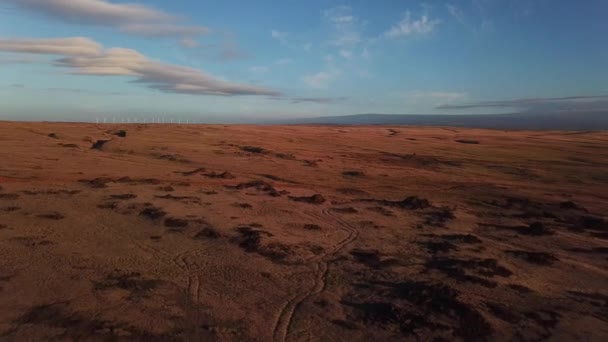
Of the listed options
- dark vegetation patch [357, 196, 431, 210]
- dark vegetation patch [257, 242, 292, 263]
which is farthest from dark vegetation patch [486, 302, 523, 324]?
dark vegetation patch [357, 196, 431, 210]

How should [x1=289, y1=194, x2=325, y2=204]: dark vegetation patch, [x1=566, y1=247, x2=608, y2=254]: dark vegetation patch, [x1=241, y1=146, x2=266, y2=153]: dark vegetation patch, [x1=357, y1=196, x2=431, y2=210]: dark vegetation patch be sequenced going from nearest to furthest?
[x1=566, y1=247, x2=608, y2=254]: dark vegetation patch, [x1=357, y1=196, x2=431, y2=210]: dark vegetation patch, [x1=289, y1=194, x2=325, y2=204]: dark vegetation patch, [x1=241, y1=146, x2=266, y2=153]: dark vegetation patch

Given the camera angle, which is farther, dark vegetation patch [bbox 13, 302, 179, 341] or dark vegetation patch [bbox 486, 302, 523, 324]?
dark vegetation patch [bbox 486, 302, 523, 324]

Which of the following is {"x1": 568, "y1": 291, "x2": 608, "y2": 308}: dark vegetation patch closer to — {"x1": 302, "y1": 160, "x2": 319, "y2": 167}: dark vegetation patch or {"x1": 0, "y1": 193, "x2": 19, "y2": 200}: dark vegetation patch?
{"x1": 0, "y1": 193, "x2": 19, "y2": 200}: dark vegetation patch

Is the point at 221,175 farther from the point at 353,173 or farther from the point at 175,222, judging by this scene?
the point at 175,222

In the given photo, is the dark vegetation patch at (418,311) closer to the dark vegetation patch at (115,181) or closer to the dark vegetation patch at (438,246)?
the dark vegetation patch at (438,246)

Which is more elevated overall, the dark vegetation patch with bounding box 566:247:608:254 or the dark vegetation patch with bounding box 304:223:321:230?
the dark vegetation patch with bounding box 304:223:321:230

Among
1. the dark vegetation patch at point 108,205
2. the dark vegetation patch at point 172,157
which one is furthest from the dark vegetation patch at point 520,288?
the dark vegetation patch at point 172,157

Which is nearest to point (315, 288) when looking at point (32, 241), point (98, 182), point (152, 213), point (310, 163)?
point (32, 241)
